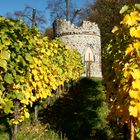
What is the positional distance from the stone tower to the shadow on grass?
A: 65.8 ft

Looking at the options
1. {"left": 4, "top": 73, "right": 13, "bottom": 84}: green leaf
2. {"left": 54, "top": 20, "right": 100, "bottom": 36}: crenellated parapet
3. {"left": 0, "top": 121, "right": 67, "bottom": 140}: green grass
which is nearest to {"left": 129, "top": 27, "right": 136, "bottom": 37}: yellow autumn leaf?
{"left": 4, "top": 73, "right": 13, "bottom": 84}: green leaf

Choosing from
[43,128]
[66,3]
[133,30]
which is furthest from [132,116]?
[66,3]

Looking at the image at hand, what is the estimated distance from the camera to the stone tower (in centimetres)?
3669

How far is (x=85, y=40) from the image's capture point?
1454 inches

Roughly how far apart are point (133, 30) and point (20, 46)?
3.24 m

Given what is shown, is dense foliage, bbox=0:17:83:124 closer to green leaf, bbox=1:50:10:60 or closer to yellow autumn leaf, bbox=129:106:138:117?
green leaf, bbox=1:50:10:60

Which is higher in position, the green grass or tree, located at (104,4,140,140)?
tree, located at (104,4,140,140)

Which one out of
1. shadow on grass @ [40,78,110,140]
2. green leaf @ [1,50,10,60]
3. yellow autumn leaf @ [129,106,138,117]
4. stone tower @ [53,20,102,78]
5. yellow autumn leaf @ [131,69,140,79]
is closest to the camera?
yellow autumn leaf @ [129,106,138,117]

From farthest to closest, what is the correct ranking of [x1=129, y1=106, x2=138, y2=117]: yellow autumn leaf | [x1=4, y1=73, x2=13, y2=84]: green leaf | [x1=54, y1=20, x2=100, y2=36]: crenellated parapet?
[x1=54, y1=20, x2=100, y2=36]: crenellated parapet, [x1=4, y1=73, x2=13, y2=84]: green leaf, [x1=129, y1=106, x2=138, y2=117]: yellow autumn leaf

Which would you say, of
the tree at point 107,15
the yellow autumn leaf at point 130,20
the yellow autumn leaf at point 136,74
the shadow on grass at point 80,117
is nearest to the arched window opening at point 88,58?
the tree at point 107,15

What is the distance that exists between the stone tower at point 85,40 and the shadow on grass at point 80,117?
20047 millimetres

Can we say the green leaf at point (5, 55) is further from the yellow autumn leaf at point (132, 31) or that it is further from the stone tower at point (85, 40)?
the stone tower at point (85, 40)

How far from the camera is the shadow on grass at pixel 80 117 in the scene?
34.5 feet

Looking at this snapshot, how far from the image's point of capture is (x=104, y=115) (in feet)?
39.9
